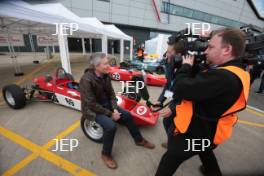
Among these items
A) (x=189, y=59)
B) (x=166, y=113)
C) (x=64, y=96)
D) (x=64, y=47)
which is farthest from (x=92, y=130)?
(x=64, y=47)

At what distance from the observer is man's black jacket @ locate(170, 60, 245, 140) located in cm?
100

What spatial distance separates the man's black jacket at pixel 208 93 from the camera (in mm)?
997

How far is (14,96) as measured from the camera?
11.2 ft

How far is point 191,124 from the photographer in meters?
1.25

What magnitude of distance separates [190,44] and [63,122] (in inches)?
120

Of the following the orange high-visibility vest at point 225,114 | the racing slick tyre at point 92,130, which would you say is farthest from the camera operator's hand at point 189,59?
the racing slick tyre at point 92,130

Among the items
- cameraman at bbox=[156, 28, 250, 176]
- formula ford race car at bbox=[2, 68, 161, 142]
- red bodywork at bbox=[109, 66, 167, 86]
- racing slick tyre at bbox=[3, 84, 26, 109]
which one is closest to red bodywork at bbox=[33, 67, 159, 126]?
formula ford race car at bbox=[2, 68, 161, 142]

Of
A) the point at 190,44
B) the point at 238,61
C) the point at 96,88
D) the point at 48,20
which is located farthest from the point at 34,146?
the point at 48,20

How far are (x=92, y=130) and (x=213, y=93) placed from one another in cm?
226

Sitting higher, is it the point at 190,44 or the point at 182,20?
the point at 182,20

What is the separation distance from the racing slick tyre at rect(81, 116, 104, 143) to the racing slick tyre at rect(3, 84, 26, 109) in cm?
205

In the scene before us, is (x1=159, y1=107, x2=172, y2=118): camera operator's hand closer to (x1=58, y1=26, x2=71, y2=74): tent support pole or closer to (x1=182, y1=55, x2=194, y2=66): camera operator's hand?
(x1=182, y1=55, x2=194, y2=66): camera operator's hand

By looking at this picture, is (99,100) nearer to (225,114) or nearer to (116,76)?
(225,114)

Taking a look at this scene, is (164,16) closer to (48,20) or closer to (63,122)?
(48,20)
